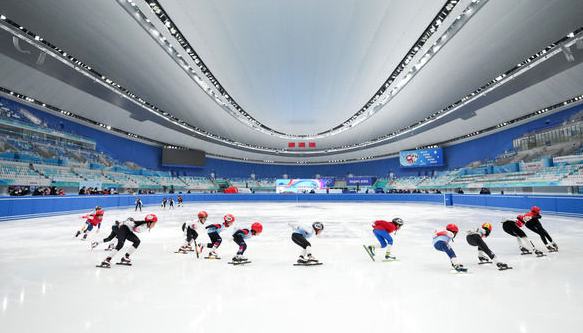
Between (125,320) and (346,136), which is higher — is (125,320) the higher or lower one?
the lower one

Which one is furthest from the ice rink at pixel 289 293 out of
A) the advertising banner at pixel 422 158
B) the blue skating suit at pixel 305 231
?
the advertising banner at pixel 422 158

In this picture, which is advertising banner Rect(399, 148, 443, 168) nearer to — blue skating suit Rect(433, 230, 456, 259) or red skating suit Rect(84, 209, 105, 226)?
blue skating suit Rect(433, 230, 456, 259)

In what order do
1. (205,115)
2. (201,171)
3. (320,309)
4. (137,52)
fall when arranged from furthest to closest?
(201,171)
(205,115)
(137,52)
(320,309)

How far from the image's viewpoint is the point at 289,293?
147 inches

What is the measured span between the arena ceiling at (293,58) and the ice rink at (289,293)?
31.5 feet

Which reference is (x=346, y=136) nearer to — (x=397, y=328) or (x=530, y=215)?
(x=530, y=215)

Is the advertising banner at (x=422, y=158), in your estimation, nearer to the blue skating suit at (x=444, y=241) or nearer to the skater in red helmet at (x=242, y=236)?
the blue skating suit at (x=444, y=241)

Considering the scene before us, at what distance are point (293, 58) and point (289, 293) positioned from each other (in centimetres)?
1406

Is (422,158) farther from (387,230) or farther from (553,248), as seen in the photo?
(387,230)

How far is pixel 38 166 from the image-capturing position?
70.9ft

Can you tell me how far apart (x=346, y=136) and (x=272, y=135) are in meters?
10.2

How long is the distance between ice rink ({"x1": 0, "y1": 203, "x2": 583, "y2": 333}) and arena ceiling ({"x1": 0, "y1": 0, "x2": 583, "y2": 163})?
9.60 meters

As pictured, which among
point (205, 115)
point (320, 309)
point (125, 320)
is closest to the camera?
point (125, 320)

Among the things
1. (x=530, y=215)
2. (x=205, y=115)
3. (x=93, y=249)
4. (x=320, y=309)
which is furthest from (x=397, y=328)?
(x=205, y=115)
